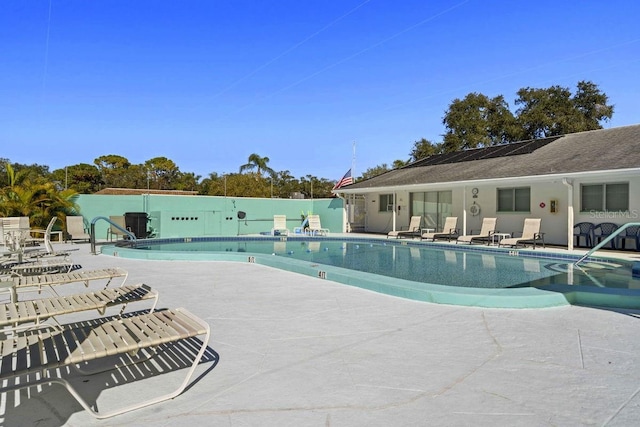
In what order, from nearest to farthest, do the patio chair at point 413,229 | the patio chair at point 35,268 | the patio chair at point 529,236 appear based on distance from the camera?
the patio chair at point 35,268 → the patio chair at point 529,236 → the patio chair at point 413,229

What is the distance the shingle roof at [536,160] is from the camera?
1258 cm

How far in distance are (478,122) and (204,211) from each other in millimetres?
23050

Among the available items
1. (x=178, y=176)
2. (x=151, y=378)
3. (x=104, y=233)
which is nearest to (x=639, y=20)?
(x=151, y=378)

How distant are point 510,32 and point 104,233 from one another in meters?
18.9

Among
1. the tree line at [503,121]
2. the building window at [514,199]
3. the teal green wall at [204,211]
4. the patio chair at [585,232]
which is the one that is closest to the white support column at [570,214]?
the patio chair at [585,232]

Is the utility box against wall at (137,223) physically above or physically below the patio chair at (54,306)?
above

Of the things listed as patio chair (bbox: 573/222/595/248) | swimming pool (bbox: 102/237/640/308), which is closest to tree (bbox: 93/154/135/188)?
swimming pool (bbox: 102/237/640/308)

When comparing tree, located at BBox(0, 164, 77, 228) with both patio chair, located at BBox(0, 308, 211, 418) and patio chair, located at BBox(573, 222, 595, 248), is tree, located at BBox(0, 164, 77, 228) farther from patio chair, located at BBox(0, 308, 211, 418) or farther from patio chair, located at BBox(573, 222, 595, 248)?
patio chair, located at BBox(573, 222, 595, 248)

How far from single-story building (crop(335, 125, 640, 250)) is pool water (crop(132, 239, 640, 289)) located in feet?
8.67

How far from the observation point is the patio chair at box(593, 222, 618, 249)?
12.9 meters

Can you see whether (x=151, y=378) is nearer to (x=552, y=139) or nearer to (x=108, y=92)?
(x=552, y=139)

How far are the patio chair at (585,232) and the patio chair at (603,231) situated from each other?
0.37 ft

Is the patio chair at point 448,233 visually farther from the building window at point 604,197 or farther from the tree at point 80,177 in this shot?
the tree at point 80,177

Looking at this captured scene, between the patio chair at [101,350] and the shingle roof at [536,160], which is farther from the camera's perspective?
the shingle roof at [536,160]
